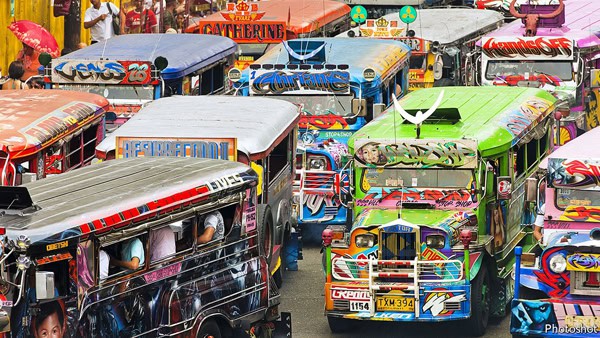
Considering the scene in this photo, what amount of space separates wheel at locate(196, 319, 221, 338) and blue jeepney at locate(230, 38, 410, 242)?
703 cm

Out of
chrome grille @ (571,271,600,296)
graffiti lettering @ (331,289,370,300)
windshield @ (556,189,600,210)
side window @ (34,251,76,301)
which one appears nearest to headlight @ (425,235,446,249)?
graffiti lettering @ (331,289,370,300)

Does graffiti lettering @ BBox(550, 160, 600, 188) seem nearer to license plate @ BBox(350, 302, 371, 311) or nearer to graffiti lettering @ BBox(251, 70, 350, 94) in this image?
license plate @ BBox(350, 302, 371, 311)

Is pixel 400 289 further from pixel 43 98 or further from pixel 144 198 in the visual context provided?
pixel 43 98

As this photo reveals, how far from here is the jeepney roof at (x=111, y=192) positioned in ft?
45.4

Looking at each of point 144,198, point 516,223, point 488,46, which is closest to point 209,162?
point 144,198

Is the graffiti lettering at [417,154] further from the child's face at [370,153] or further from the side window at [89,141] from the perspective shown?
the side window at [89,141]

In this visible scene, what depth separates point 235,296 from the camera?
16.5 metres

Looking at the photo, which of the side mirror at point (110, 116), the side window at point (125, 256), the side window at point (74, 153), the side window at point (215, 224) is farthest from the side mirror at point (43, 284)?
the side mirror at point (110, 116)

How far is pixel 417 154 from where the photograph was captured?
19062 millimetres

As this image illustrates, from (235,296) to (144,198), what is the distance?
1.79 meters

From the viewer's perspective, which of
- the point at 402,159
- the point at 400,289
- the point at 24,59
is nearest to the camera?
the point at 400,289

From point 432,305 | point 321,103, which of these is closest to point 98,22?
point 321,103

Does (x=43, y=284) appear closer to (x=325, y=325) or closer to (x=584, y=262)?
(x=584, y=262)

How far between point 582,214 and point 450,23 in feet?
61.3
